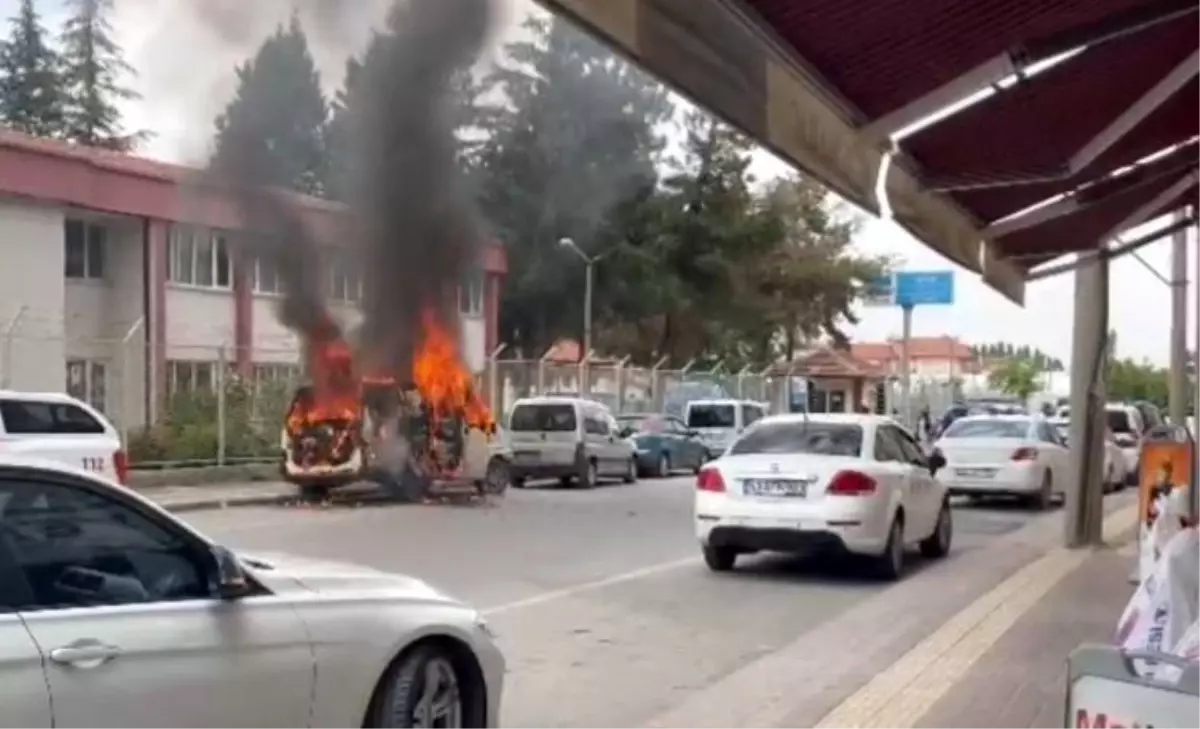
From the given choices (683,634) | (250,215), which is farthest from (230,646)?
(250,215)

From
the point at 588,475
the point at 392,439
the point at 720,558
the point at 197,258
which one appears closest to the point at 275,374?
the point at 197,258

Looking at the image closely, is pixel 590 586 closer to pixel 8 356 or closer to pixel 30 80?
pixel 8 356

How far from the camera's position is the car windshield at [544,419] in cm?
2769

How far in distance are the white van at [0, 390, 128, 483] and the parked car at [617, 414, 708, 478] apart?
16.1m

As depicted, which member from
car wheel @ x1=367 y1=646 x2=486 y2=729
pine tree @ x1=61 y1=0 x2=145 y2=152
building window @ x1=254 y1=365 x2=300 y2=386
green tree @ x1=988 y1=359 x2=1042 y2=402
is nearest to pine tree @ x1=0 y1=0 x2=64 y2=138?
pine tree @ x1=61 y1=0 x2=145 y2=152

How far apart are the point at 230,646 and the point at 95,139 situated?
4983 cm

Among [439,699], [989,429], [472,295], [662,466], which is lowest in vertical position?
[662,466]

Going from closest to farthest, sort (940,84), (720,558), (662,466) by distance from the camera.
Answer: (940,84) → (720,558) → (662,466)

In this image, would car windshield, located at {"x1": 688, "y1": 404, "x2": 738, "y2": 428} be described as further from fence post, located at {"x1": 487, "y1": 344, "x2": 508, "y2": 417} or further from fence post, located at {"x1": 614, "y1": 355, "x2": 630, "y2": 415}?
fence post, located at {"x1": 487, "y1": 344, "x2": 508, "y2": 417}

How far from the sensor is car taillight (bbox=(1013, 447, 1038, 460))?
22125 millimetres

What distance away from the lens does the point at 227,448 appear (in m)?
28.3

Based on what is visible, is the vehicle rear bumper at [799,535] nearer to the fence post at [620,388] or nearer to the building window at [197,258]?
the building window at [197,258]

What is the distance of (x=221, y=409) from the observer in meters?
27.8

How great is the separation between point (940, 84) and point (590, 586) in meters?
6.78
